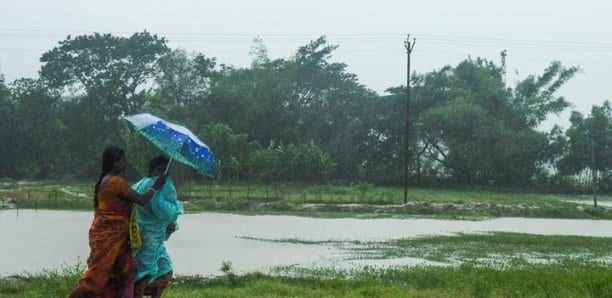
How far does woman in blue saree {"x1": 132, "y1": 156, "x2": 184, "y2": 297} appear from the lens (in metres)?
5.49

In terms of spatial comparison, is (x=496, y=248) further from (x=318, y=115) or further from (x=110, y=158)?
(x=318, y=115)

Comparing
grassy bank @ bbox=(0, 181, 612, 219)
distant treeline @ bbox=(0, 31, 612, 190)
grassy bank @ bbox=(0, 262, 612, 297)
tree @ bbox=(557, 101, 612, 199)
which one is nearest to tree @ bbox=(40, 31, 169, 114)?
distant treeline @ bbox=(0, 31, 612, 190)

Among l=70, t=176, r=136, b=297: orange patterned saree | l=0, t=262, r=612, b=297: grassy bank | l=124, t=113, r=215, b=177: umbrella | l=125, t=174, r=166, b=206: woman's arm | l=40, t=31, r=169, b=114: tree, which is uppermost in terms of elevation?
l=40, t=31, r=169, b=114: tree

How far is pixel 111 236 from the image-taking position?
16.8 ft

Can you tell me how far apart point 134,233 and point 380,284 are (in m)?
3.76

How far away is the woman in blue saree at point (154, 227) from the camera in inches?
216

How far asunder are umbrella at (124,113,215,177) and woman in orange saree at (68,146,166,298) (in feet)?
1.16

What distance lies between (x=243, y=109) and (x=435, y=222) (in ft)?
73.8

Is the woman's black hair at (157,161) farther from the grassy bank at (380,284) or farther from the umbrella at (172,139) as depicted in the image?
the grassy bank at (380,284)

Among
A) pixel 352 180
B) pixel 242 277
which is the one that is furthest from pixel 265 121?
pixel 242 277

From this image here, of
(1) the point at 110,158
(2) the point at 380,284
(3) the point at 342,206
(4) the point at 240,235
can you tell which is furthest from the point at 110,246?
(3) the point at 342,206

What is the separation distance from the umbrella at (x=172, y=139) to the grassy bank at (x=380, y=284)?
1.91m

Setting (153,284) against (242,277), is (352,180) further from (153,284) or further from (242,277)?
(153,284)

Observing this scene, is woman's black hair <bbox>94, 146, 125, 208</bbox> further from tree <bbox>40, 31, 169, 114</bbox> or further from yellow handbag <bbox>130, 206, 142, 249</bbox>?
tree <bbox>40, 31, 169, 114</bbox>
